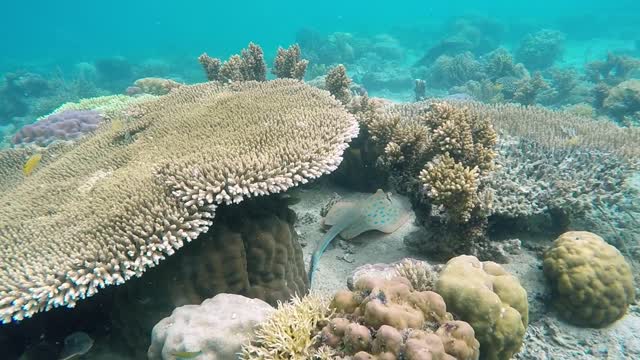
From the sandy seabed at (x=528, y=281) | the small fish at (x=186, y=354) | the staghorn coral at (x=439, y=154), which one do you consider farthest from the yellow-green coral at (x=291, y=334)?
the staghorn coral at (x=439, y=154)

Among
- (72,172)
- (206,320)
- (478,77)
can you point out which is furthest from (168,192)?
(478,77)

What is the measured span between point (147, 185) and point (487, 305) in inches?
133

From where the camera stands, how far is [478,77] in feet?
66.6

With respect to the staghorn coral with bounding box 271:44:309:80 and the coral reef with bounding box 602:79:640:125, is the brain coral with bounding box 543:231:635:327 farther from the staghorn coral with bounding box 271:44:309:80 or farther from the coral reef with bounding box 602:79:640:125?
the coral reef with bounding box 602:79:640:125

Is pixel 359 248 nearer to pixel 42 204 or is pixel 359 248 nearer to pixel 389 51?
pixel 42 204

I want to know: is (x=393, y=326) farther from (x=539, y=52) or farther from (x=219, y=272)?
(x=539, y=52)

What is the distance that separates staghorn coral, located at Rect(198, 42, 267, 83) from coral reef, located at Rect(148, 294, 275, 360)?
18.6 ft

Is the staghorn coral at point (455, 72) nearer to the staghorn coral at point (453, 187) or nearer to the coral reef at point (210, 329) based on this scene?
the staghorn coral at point (453, 187)

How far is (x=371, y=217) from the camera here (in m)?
4.81

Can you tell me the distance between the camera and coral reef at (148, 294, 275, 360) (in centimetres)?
276

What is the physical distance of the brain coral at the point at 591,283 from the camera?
365 cm

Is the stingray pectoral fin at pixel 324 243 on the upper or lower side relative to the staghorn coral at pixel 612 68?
lower

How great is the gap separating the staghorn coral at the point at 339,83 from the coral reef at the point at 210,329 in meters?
4.67

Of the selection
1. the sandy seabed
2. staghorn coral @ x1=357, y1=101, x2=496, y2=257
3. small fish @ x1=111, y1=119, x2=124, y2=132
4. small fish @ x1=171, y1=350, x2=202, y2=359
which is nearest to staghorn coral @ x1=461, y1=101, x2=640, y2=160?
staghorn coral @ x1=357, y1=101, x2=496, y2=257
